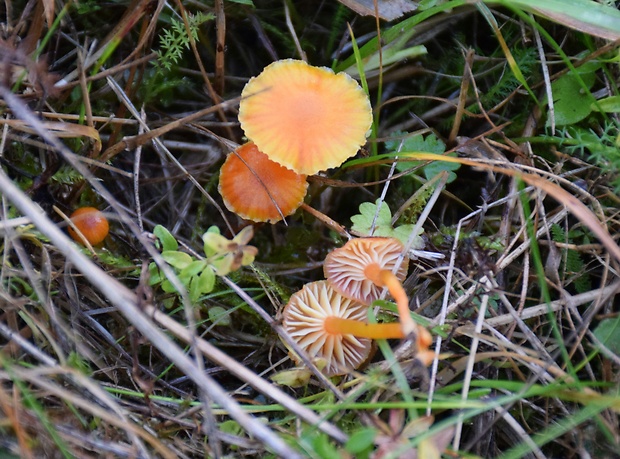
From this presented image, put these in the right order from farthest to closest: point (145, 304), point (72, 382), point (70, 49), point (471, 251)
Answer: point (70, 49) → point (471, 251) → point (72, 382) → point (145, 304)

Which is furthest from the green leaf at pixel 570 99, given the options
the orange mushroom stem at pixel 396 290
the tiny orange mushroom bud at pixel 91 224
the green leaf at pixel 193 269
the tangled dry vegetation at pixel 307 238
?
the tiny orange mushroom bud at pixel 91 224

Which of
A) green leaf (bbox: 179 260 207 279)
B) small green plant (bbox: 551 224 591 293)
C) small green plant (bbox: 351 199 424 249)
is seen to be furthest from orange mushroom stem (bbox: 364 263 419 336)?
small green plant (bbox: 551 224 591 293)

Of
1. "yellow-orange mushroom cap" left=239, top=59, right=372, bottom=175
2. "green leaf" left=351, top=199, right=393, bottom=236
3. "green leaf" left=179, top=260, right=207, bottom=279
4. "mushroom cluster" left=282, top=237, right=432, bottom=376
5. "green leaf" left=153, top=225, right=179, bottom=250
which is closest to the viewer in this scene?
"green leaf" left=179, top=260, right=207, bottom=279

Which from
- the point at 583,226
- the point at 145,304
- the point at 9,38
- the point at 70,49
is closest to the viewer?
the point at 145,304

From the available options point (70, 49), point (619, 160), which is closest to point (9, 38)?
point (70, 49)

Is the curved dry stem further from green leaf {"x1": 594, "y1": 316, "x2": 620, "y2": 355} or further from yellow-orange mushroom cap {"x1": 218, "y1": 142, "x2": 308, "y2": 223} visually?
green leaf {"x1": 594, "y1": 316, "x2": 620, "y2": 355}

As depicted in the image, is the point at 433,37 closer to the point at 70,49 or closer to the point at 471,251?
the point at 471,251

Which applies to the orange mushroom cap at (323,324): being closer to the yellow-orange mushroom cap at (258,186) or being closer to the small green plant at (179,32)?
the yellow-orange mushroom cap at (258,186)
